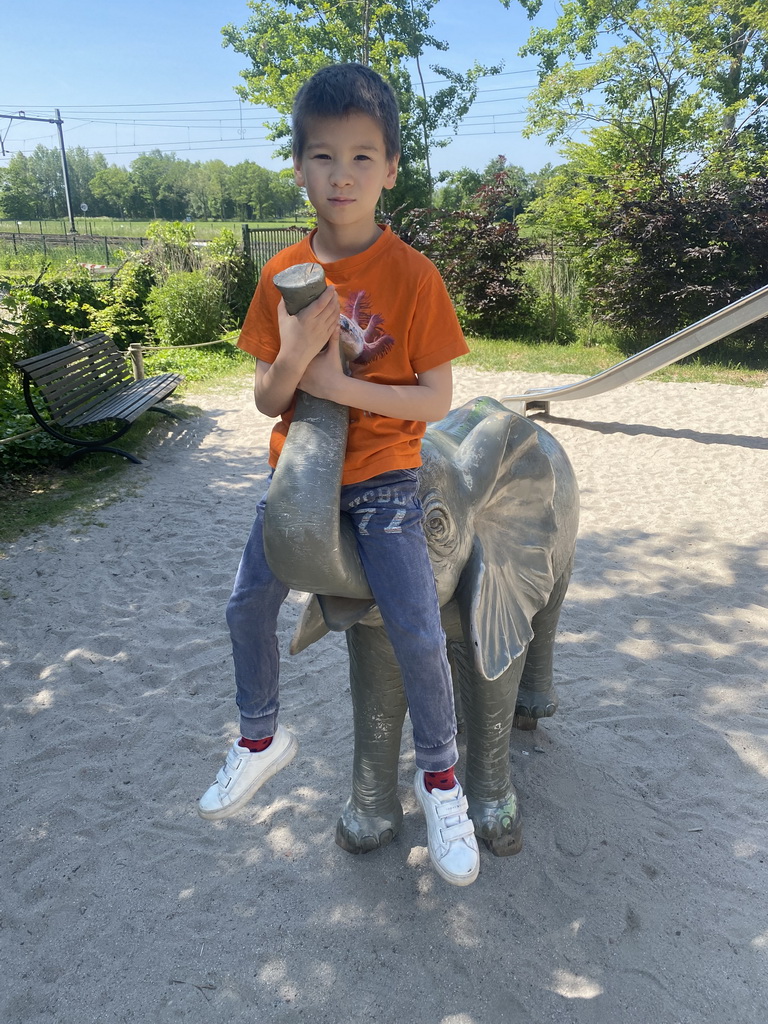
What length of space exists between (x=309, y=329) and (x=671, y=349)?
674 cm

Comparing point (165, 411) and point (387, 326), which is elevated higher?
point (387, 326)

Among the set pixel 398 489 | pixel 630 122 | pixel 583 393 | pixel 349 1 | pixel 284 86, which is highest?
pixel 349 1

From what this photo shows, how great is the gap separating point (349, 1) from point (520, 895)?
2194 cm

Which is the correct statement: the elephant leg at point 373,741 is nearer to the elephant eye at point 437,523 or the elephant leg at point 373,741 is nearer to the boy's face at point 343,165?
the elephant eye at point 437,523

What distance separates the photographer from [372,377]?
1.64 metres

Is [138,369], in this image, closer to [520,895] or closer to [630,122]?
[520,895]

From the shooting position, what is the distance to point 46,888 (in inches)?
95.9

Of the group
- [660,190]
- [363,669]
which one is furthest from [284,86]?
[363,669]

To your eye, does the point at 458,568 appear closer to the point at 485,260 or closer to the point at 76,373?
the point at 76,373

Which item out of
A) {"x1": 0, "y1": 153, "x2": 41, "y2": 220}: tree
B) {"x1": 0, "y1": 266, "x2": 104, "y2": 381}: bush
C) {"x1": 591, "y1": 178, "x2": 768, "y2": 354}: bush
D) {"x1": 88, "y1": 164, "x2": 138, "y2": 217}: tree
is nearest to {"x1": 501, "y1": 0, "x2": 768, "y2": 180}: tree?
{"x1": 591, "y1": 178, "x2": 768, "y2": 354}: bush

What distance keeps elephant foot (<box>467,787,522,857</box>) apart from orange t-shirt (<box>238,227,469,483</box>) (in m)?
1.38

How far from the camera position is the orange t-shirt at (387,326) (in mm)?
1625

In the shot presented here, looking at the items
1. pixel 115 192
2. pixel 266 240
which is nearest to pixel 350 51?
pixel 266 240

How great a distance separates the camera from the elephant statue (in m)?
1.53
